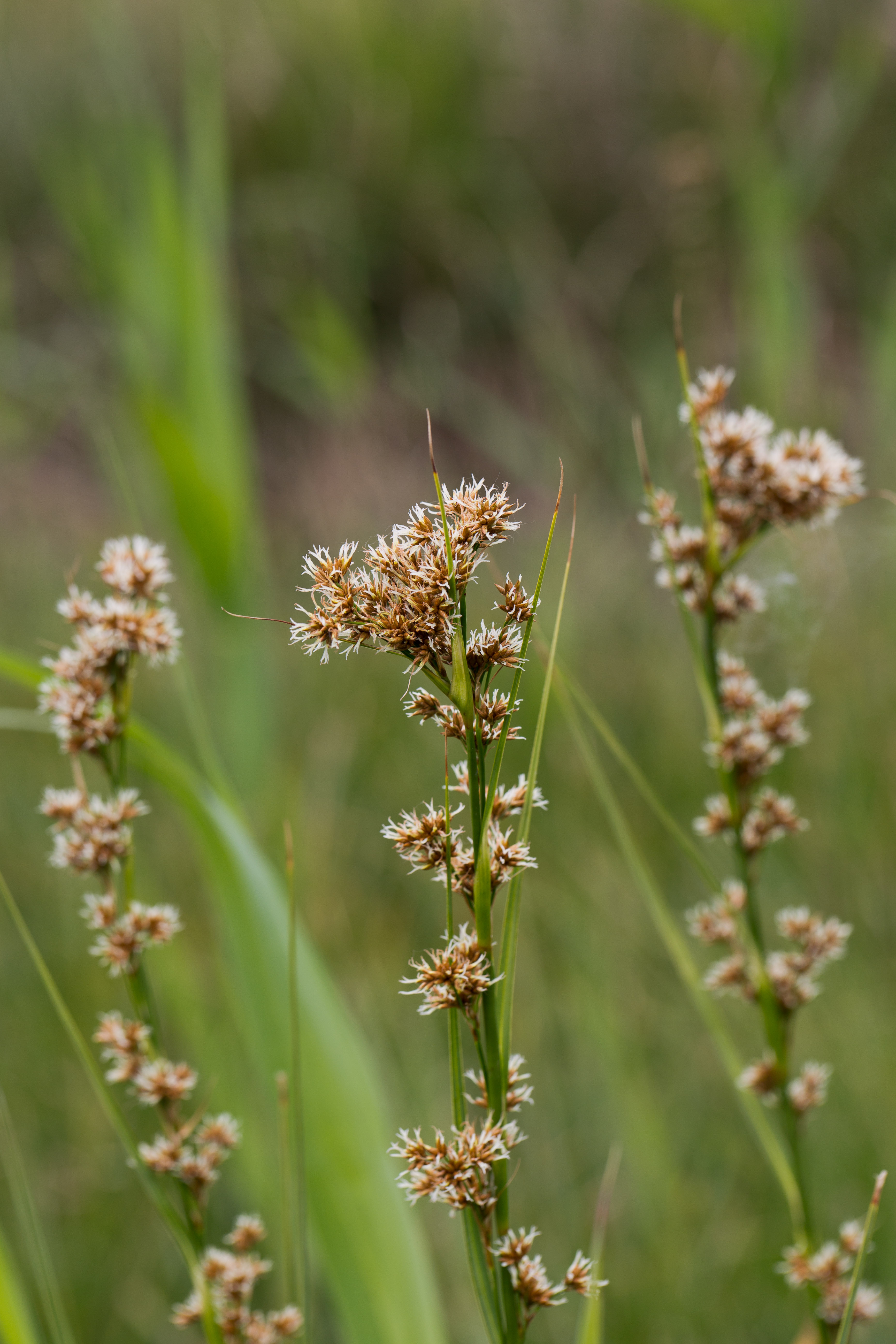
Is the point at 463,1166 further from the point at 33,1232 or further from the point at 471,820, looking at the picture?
the point at 33,1232

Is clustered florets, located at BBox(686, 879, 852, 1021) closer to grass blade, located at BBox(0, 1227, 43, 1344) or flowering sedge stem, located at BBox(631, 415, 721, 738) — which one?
flowering sedge stem, located at BBox(631, 415, 721, 738)

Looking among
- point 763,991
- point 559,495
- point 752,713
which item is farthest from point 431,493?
point 559,495

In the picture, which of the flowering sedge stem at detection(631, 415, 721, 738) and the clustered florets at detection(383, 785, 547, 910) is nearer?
the clustered florets at detection(383, 785, 547, 910)

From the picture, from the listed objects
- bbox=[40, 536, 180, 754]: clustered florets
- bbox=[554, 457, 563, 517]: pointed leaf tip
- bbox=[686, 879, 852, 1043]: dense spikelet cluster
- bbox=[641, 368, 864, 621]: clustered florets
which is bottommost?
bbox=[686, 879, 852, 1043]: dense spikelet cluster

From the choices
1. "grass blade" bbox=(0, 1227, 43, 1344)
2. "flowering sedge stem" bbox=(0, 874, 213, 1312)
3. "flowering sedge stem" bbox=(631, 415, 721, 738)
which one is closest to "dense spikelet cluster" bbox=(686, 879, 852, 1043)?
"flowering sedge stem" bbox=(631, 415, 721, 738)

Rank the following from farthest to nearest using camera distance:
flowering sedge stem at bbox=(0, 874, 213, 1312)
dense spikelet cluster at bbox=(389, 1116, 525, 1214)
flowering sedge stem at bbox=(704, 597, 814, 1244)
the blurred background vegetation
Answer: the blurred background vegetation → flowering sedge stem at bbox=(704, 597, 814, 1244) → flowering sedge stem at bbox=(0, 874, 213, 1312) → dense spikelet cluster at bbox=(389, 1116, 525, 1214)

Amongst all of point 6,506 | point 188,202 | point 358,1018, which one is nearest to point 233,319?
point 6,506

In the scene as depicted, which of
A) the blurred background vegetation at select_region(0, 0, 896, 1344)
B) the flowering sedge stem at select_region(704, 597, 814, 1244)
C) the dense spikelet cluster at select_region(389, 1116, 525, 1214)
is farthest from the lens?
the blurred background vegetation at select_region(0, 0, 896, 1344)
